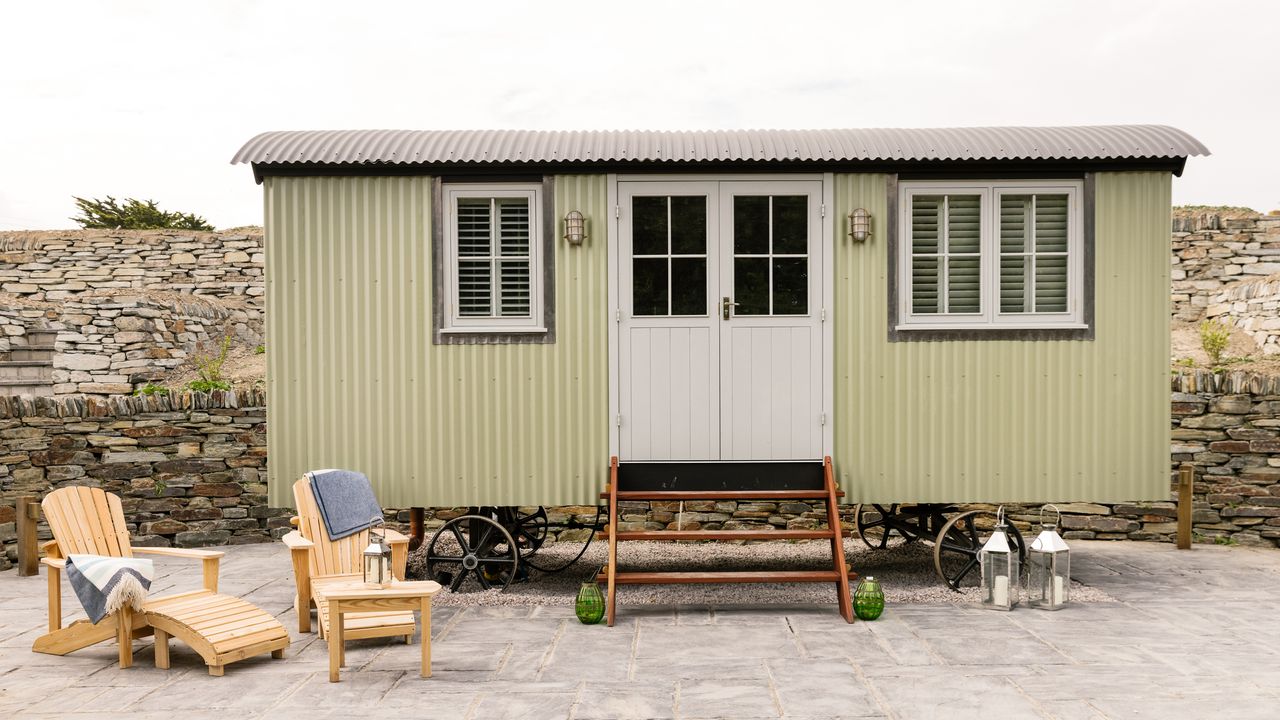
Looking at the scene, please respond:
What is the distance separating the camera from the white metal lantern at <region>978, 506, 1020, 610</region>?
19.3ft

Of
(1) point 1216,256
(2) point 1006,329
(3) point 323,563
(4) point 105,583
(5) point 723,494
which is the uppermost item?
(1) point 1216,256

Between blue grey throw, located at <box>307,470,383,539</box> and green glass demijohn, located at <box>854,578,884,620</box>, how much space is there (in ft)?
10.1

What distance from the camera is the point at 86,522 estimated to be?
5105 mm

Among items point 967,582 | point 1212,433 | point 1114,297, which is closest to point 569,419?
point 967,582

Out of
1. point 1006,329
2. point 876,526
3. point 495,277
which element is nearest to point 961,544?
point 1006,329

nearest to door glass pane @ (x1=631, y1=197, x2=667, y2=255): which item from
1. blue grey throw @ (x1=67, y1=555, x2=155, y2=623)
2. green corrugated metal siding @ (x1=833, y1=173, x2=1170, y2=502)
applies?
green corrugated metal siding @ (x1=833, y1=173, x2=1170, y2=502)

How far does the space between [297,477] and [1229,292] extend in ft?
40.3

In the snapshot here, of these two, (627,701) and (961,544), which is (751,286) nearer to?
(961,544)

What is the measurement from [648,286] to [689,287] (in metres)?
0.28

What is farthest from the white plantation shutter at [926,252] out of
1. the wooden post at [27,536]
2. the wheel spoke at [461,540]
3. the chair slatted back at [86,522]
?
the wooden post at [27,536]

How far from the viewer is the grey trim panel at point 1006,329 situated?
6316 mm

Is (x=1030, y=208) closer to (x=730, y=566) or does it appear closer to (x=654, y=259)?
(x=654, y=259)

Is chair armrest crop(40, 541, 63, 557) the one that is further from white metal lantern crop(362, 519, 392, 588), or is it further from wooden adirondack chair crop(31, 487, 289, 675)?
white metal lantern crop(362, 519, 392, 588)

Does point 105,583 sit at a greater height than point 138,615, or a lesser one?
greater
